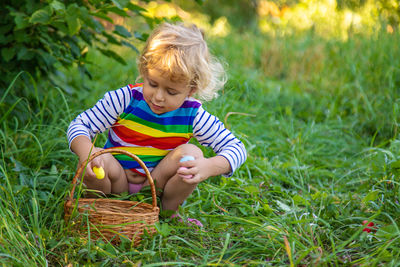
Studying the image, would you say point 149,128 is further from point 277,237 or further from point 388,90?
point 388,90

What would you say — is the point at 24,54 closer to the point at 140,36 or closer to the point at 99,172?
the point at 140,36

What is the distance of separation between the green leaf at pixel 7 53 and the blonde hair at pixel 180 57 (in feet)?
3.00

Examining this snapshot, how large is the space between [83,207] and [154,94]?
21.2 inches

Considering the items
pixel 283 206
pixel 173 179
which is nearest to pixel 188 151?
pixel 173 179

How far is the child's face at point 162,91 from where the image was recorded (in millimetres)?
1767

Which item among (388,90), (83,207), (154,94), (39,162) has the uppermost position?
(154,94)

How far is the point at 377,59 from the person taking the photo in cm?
385

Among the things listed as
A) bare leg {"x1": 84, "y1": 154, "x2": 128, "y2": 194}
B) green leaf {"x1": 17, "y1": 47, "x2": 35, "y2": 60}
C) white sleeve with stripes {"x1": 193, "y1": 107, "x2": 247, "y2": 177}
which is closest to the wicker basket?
bare leg {"x1": 84, "y1": 154, "x2": 128, "y2": 194}

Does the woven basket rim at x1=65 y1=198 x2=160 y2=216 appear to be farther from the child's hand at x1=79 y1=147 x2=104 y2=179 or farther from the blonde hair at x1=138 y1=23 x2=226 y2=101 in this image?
the blonde hair at x1=138 y1=23 x2=226 y2=101

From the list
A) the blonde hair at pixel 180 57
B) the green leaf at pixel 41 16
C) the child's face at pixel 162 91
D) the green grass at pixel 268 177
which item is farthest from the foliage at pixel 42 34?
the child's face at pixel 162 91

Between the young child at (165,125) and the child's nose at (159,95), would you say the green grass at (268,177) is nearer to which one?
the young child at (165,125)

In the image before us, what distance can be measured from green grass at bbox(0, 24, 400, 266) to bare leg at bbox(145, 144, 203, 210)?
12 centimetres

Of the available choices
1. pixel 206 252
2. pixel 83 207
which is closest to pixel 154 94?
pixel 83 207

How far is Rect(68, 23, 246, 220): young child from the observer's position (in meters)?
1.77
